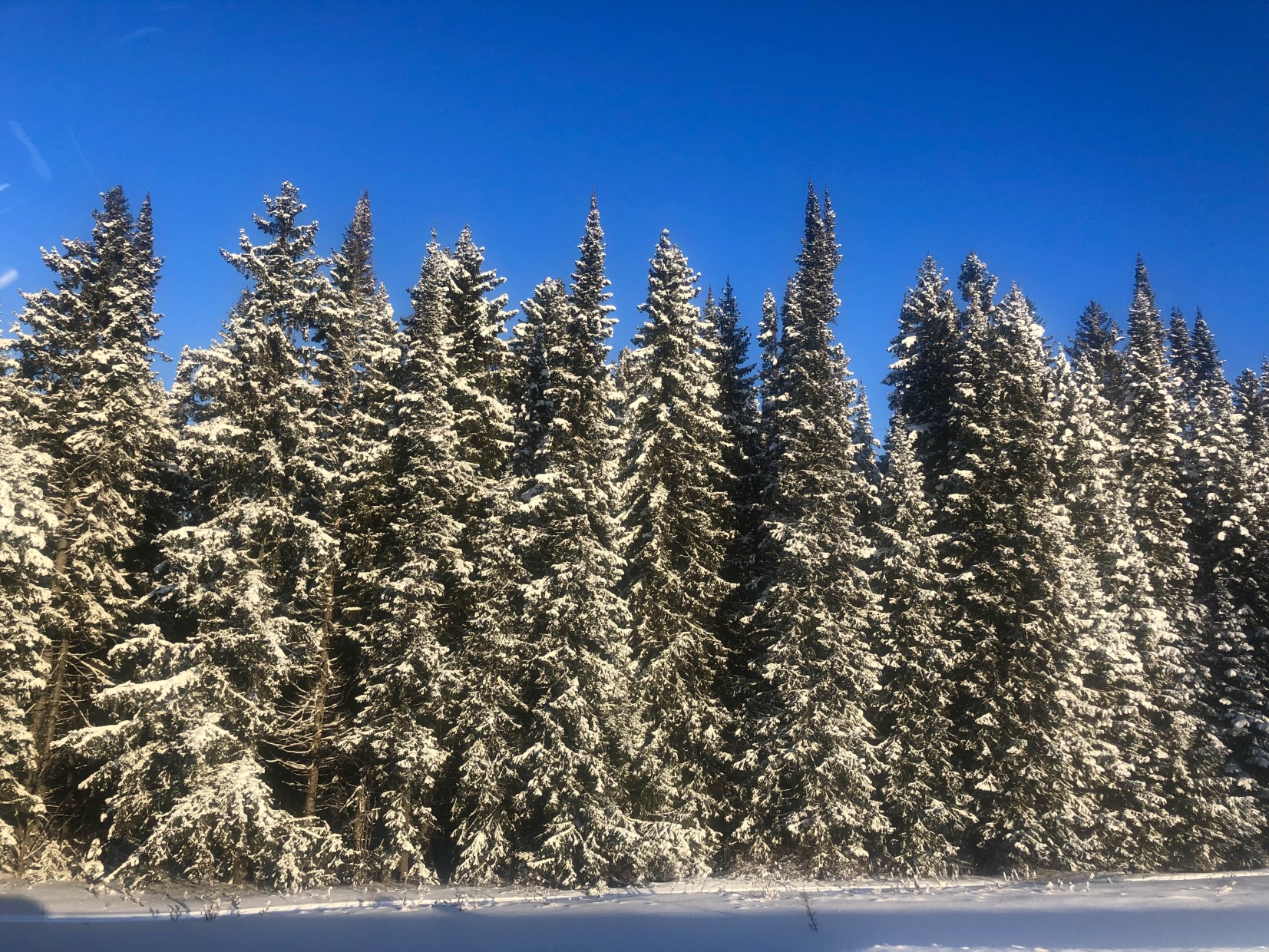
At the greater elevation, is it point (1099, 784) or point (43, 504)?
point (43, 504)

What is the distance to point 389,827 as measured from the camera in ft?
69.8

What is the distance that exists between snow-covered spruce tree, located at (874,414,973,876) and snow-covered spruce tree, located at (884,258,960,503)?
4167 millimetres

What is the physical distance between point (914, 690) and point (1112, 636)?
8.03 m

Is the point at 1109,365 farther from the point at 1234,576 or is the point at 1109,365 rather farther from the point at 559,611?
the point at 559,611

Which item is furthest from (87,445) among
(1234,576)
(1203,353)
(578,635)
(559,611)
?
(1203,353)

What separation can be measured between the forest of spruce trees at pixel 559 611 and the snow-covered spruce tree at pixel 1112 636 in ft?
0.57

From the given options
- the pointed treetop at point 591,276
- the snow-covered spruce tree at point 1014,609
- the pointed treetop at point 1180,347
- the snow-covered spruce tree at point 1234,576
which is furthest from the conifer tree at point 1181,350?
the pointed treetop at point 591,276

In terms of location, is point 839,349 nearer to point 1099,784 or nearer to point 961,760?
point 961,760

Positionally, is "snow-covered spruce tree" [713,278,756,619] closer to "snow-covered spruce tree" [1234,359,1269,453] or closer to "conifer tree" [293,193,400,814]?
"conifer tree" [293,193,400,814]

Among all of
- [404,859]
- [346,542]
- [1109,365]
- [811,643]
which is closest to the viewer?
[404,859]

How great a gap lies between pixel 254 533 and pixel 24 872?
36.6ft

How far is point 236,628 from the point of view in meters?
21.4

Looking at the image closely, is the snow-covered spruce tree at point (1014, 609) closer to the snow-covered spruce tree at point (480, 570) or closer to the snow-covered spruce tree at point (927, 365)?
the snow-covered spruce tree at point (927, 365)

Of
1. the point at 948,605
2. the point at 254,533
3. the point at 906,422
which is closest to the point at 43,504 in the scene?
the point at 254,533
